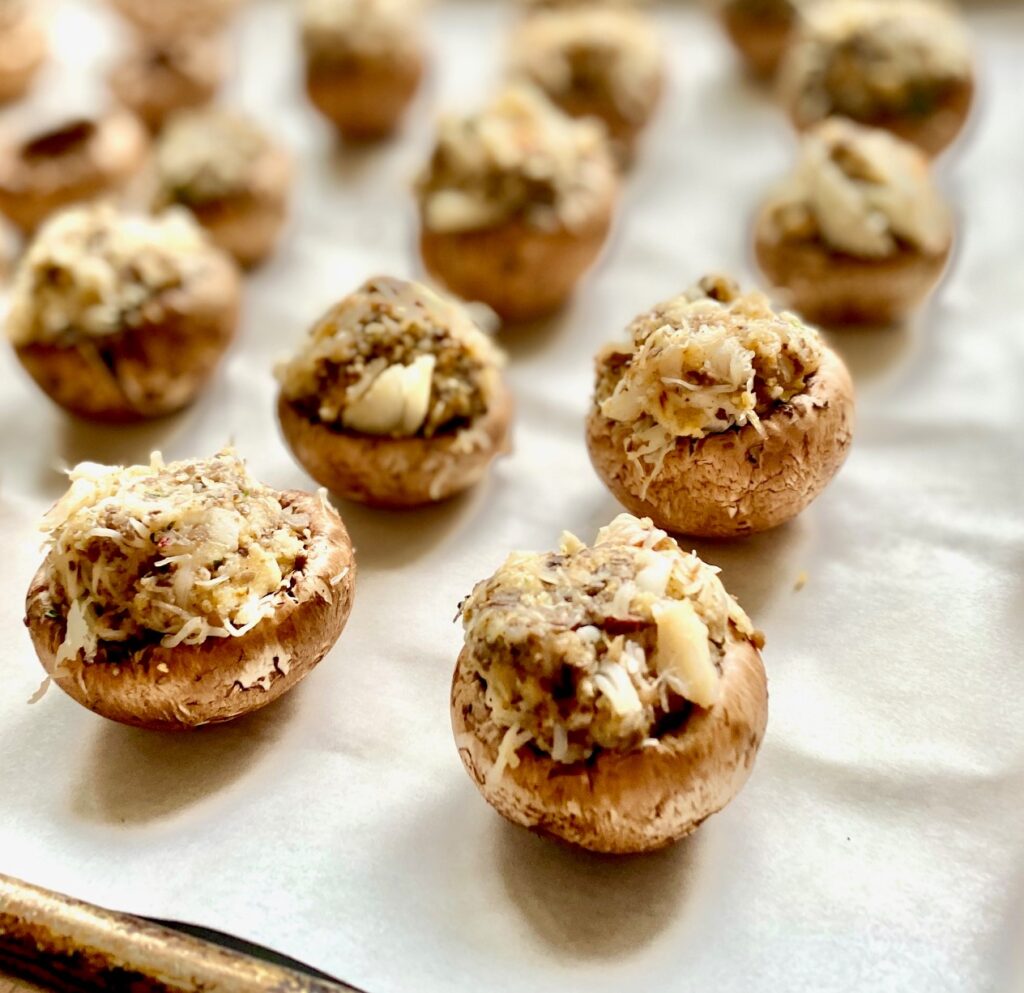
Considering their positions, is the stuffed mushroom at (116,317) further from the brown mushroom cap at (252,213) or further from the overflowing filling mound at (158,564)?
the overflowing filling mound at (158,564)

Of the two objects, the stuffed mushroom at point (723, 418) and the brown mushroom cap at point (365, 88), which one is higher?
the stuffed mushroom at point (723, 418)

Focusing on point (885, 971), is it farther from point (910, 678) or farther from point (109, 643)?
point (109, 643)

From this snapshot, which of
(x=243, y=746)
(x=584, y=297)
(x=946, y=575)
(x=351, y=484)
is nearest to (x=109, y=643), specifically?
(x=243, y=746)

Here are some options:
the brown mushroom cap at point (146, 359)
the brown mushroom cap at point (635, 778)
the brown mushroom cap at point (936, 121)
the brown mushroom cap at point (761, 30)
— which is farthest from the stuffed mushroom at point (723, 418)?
the brown mushroom cap at point (761, 30)

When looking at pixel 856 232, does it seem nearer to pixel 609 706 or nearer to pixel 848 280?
pixel 848 280

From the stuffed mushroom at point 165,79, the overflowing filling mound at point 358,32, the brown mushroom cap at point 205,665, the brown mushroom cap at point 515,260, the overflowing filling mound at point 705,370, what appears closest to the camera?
the brown mushroom cap at point 205,665

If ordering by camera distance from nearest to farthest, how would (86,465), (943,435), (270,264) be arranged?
(86,465), (943,435), (270,264)
